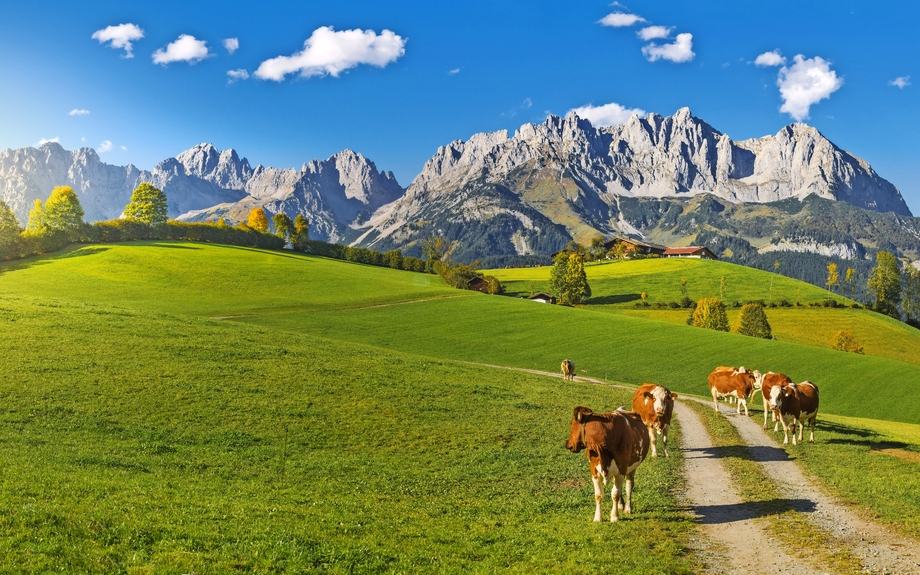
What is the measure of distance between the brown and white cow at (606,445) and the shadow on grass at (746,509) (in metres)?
2.60

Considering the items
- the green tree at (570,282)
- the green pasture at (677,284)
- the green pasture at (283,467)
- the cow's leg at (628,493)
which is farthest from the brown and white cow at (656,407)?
the green pasture at (677,284)

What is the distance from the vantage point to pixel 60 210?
376 feet

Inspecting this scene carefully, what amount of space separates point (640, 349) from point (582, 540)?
63.8 m

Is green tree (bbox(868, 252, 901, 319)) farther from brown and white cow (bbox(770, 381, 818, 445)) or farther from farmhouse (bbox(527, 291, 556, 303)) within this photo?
brown and white cow (bbox(770, 381, 818, 445))

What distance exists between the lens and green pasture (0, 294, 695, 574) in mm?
12312

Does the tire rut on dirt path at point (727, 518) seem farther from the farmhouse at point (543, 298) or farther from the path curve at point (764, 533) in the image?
the farmhouse at point (543, 298)

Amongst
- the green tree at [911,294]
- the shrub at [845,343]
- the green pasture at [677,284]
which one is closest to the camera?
the shrub at [845,343]

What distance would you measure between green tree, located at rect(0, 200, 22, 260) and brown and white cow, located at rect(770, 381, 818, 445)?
12196cm

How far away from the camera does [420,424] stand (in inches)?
1178

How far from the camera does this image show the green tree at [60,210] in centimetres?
11331

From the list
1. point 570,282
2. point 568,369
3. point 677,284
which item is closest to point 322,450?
point 568,369

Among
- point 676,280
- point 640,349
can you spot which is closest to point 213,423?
point 640,349

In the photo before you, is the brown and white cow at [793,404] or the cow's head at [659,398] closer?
the cow's head at [659,398]

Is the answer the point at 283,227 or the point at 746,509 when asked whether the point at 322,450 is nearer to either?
the point at 746,509
